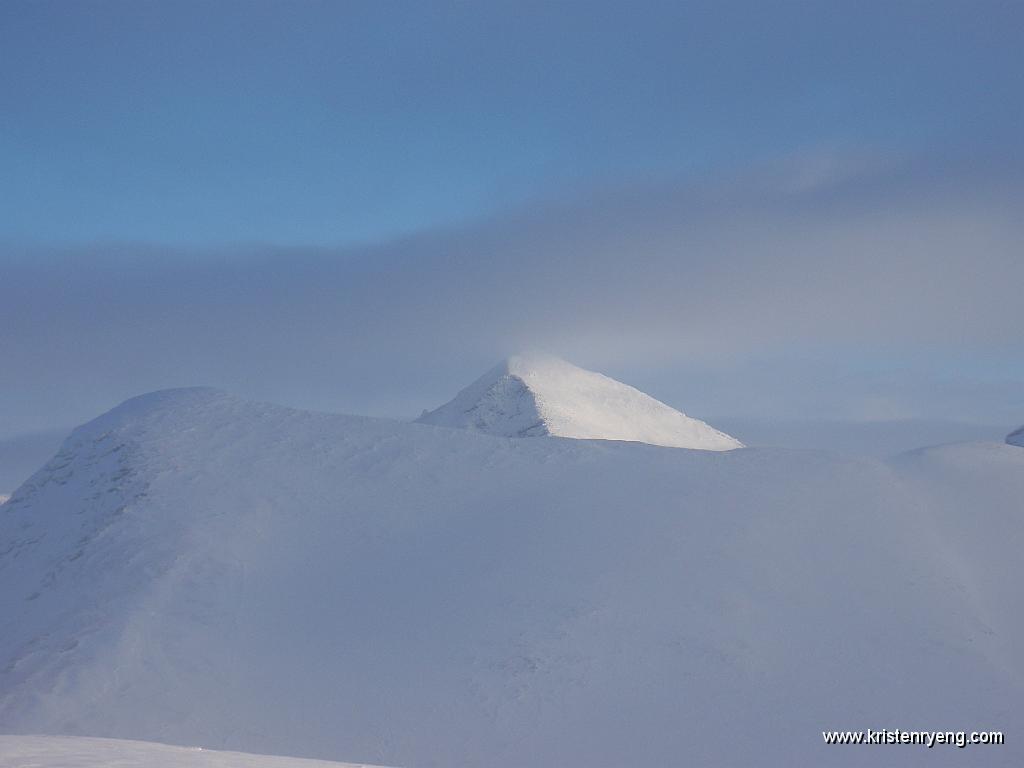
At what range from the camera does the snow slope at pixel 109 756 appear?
1036 centimetres

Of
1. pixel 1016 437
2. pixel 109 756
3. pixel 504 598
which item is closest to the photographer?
pixel 109 756

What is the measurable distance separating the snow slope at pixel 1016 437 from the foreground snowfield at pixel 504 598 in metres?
19.6

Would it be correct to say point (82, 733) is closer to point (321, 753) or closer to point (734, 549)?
point (321, 753)

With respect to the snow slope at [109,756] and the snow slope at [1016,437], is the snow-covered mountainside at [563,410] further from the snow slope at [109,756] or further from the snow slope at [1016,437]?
the snow slope at [109,756]

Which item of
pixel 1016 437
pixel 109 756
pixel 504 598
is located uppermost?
pixel 109 756

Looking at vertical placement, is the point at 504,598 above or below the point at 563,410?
below

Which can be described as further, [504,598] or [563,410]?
[563,410]

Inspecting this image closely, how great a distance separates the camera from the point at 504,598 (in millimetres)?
22531

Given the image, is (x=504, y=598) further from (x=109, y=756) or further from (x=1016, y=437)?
(x=1016, y=437)

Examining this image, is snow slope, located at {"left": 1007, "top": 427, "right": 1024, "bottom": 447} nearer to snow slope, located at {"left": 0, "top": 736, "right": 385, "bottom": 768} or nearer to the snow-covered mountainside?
the snow-covered mountainside

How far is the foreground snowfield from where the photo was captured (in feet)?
60.7

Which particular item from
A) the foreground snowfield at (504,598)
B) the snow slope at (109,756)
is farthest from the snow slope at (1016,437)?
the snow slope at (109,756)

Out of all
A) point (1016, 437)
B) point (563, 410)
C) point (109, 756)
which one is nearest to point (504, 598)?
point (109, 756)

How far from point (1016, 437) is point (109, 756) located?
167ft
